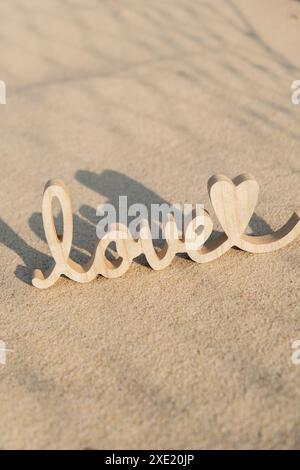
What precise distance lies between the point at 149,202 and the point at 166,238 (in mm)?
1029

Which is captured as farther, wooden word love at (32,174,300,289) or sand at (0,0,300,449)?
wooden word love at (32,174,300,289)

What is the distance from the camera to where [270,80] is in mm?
6129

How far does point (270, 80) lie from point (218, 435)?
4.51 metres

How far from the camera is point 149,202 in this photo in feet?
14.6

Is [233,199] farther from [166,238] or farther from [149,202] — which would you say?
[149,202]

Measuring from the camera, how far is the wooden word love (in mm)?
3379

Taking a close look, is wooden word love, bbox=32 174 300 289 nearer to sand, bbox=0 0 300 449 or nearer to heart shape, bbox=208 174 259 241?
heart shape, bbox=208 174 259 241

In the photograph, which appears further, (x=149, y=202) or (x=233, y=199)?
(x=149, y=202)

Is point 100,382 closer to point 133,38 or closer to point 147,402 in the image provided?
point 147,402

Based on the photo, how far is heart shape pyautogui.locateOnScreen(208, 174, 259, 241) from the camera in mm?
3398

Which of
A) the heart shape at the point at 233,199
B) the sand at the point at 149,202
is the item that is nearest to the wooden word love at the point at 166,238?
the heart shape at the point at 233,199

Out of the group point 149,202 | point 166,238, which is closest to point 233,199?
point 166,238

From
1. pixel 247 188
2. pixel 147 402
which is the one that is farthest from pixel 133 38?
pixel 147 402

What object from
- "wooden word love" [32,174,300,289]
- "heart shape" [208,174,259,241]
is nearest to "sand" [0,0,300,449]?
"wooden word love" [32,174,300,289]
